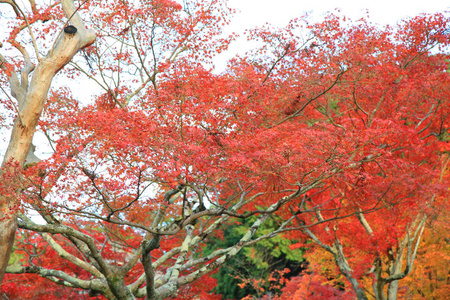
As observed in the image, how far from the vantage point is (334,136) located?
673cm

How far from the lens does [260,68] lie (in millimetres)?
8773

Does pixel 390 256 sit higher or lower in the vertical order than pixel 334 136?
lower

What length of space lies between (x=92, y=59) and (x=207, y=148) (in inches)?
165

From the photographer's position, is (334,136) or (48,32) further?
(48,32)

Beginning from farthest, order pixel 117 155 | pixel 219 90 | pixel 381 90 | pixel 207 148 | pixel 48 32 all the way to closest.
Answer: pixel 381 90 < pixel 48 32 < pixel 219 90 < pixel 207 148 < pixel 117 155

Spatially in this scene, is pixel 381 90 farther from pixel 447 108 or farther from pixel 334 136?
pixel 334 136

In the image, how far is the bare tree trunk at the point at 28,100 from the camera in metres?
5.87

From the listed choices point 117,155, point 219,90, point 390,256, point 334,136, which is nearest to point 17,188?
point 117,155

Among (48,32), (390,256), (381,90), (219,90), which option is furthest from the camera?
(390,256)

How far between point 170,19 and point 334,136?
438 cm

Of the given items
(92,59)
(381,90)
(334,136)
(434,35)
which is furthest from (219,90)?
(434,35)

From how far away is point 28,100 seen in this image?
6.47 meters

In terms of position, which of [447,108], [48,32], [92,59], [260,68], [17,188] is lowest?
[17,188]

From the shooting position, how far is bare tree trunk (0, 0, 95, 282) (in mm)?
5867
